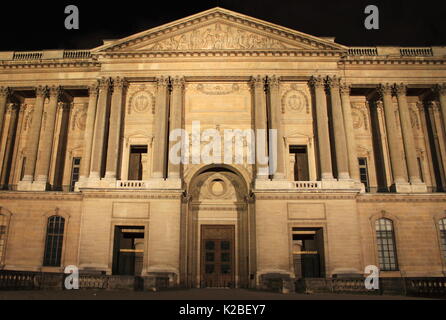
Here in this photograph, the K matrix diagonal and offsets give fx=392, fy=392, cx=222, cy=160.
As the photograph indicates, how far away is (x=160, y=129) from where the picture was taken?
100 ft

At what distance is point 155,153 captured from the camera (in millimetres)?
30062

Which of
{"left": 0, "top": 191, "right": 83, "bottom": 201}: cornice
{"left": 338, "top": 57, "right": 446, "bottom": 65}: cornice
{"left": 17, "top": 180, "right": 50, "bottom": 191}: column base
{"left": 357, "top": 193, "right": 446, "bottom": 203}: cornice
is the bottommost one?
{"left": 357, "top": 193, "right": 446, "bottom": 203}: cornice

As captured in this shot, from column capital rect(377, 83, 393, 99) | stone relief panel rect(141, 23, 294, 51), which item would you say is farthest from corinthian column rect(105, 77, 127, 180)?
column capital rect(377, 83, 393, 99)

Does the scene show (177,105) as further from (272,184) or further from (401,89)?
(401,89)

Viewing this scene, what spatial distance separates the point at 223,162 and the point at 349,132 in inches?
407

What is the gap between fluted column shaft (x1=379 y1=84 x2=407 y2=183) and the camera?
3058 centimetres

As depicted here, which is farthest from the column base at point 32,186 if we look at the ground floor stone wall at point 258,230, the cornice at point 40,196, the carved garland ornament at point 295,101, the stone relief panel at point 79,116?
the carved garland ornament at point 295,101

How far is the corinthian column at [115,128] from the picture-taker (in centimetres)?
2992

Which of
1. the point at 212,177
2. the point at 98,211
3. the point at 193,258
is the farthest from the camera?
the point at 212,177

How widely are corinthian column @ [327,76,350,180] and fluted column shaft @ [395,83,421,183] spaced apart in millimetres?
5227

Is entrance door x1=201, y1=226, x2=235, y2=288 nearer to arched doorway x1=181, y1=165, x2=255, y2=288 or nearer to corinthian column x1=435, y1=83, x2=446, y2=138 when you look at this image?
arched doorway x1=181, y1=165, x2=255, y2=288

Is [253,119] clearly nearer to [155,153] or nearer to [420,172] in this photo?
[155,153]

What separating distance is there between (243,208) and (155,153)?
8458 millimetres
